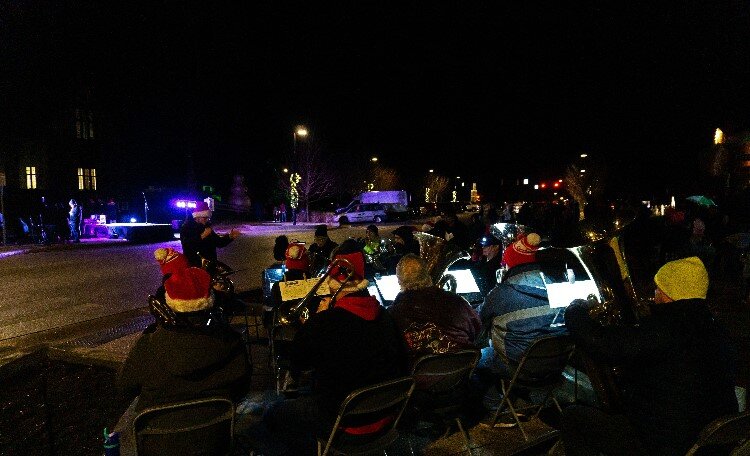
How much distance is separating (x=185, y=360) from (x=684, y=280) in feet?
8.57

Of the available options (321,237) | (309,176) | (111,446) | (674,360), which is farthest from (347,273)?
(309,176)

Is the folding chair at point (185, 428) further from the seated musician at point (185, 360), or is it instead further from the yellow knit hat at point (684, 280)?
the yellow knit hat at point (684, 280)

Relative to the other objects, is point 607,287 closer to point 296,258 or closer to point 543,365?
point 543,365

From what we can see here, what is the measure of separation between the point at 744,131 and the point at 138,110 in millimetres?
42370

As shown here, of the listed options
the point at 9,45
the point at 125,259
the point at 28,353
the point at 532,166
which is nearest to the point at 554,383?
the point at 28,353

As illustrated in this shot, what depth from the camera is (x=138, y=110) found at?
3647 cm

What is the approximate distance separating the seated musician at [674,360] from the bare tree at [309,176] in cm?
3618

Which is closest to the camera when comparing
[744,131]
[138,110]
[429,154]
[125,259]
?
[125,259]

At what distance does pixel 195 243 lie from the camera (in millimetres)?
6613

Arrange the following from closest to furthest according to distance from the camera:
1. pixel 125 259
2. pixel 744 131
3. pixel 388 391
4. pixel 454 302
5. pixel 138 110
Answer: pixel 388 391, pixel 454 302, pixel 125 259, pixel 744 131, pixel 138 110

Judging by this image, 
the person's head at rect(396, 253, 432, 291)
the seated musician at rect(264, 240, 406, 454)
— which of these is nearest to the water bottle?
the seated musician at rect(264, 240, 406, 454)

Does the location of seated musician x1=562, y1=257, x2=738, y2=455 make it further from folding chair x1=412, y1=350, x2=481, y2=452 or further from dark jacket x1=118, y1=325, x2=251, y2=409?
dark jacket x1=118, y1=325, x2=251, y2=409

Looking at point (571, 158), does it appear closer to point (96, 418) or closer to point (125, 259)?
point (125, 259)

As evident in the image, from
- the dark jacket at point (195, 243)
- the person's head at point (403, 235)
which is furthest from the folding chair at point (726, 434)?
Result: the person's head at point (403, 235)
